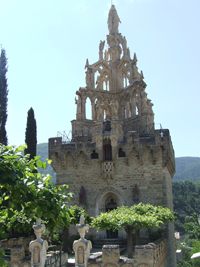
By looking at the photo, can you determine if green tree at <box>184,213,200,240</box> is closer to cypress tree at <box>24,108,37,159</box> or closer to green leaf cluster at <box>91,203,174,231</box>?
green leaf cluster at <box>91,203,174,231</box>

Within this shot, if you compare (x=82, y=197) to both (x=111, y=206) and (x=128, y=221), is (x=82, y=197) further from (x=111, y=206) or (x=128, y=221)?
(x=128, y=221)

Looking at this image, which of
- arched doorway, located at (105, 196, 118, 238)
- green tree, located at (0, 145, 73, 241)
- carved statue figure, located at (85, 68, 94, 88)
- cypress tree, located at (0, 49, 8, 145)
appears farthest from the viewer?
cypress tree, located at (0, 49, 8, 145)

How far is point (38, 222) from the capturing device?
12.9m

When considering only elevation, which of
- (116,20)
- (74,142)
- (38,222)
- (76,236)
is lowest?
(76,236)

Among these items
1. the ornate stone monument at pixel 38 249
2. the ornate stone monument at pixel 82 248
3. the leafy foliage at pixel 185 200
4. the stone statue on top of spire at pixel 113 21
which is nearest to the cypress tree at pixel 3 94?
the stone statue on top of spire at pixel 113 21

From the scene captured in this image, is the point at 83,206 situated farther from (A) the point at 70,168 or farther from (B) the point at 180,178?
(B) the point at 180,178

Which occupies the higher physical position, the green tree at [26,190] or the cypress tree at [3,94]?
the cypress tree at [3,94]

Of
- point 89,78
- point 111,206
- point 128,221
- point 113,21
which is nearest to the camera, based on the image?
point 128,221

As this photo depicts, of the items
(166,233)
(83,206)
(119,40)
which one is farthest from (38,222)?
(119,40)

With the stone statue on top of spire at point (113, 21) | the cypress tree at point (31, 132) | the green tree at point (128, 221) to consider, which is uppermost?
the stone statue on top of spire at point (113, 21)

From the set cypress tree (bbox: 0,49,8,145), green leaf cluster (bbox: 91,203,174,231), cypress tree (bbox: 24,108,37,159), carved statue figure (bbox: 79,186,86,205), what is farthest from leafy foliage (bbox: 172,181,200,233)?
green leaf cluster (bbox: 91,203,174,231)

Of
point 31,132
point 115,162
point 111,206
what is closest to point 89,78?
point 31,132

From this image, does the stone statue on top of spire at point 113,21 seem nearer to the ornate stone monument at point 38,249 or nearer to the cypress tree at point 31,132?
the cypress tree at point 31,132

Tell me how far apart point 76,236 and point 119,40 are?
62.2ft
